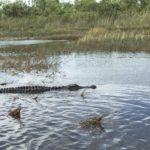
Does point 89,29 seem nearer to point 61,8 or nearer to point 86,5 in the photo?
point 61,8

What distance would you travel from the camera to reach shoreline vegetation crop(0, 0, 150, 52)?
3098 centimetres

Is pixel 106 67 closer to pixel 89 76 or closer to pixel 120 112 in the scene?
pixel 89 76

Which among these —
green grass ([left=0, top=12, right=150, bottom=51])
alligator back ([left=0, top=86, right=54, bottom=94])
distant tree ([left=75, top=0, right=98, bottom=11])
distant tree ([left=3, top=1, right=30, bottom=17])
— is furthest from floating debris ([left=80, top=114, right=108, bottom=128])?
distant tree ([left=3, top=1, right=30, bottom=17])

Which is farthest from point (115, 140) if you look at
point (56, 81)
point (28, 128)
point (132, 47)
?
point (132, 47)

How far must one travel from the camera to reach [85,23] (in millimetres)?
53562

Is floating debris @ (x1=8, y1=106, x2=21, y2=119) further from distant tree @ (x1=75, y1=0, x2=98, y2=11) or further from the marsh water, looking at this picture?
distant tree @ (x1=75, y1=0, x2=98, y2=11)

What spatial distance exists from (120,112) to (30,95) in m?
4.14

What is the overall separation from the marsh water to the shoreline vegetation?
8012 millimetres

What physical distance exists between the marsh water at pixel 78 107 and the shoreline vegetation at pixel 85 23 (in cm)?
801

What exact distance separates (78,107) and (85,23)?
41.8 m

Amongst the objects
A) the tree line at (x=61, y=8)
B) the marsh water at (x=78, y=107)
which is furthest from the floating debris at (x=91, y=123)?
the tree line at (x=61, y=8)

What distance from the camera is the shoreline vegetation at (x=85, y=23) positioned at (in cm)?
3098

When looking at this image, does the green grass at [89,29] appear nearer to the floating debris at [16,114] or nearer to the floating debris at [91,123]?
the floating debris at [16,114]

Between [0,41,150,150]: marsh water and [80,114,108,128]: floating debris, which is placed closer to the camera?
[0,41,150,150]: marsh water
